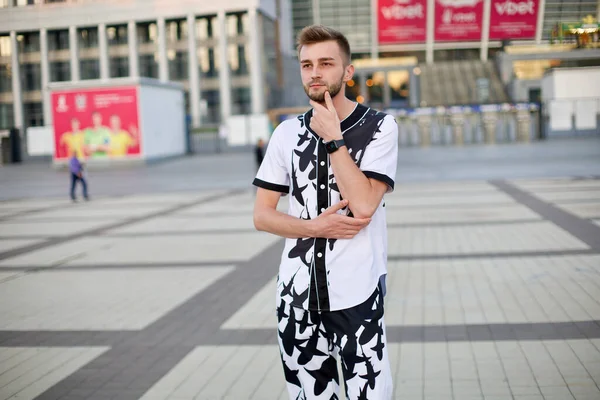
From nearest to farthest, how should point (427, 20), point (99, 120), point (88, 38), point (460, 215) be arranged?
point (460, 215)
point (99, 120)
point (88, 38)
point (427, 20)

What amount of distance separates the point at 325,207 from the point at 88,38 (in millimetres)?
66147

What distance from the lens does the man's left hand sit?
2.71 metres

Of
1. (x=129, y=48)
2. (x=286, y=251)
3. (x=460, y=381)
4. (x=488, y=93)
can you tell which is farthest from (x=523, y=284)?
(x=129, y=48)

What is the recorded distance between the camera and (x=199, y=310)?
7031 millimetres

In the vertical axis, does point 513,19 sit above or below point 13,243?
above

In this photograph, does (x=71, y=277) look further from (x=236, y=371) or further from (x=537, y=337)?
(x=537, y=337)

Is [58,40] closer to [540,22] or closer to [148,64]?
[148,64]

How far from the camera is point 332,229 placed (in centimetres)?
273

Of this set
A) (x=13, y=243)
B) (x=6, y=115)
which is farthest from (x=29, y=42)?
(x=13, y=243)

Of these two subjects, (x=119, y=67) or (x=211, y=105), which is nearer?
(x=211, y=105)

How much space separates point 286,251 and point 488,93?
61607mm

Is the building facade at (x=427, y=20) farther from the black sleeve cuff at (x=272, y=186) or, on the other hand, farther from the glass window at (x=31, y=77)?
the black sleeve cuff at (x=272, y=186)

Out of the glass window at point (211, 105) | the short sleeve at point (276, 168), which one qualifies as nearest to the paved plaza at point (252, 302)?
the short sleeve at point (276, 168)

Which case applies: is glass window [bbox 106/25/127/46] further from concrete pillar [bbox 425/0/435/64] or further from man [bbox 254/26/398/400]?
man [bbox 254/26/398/400]
